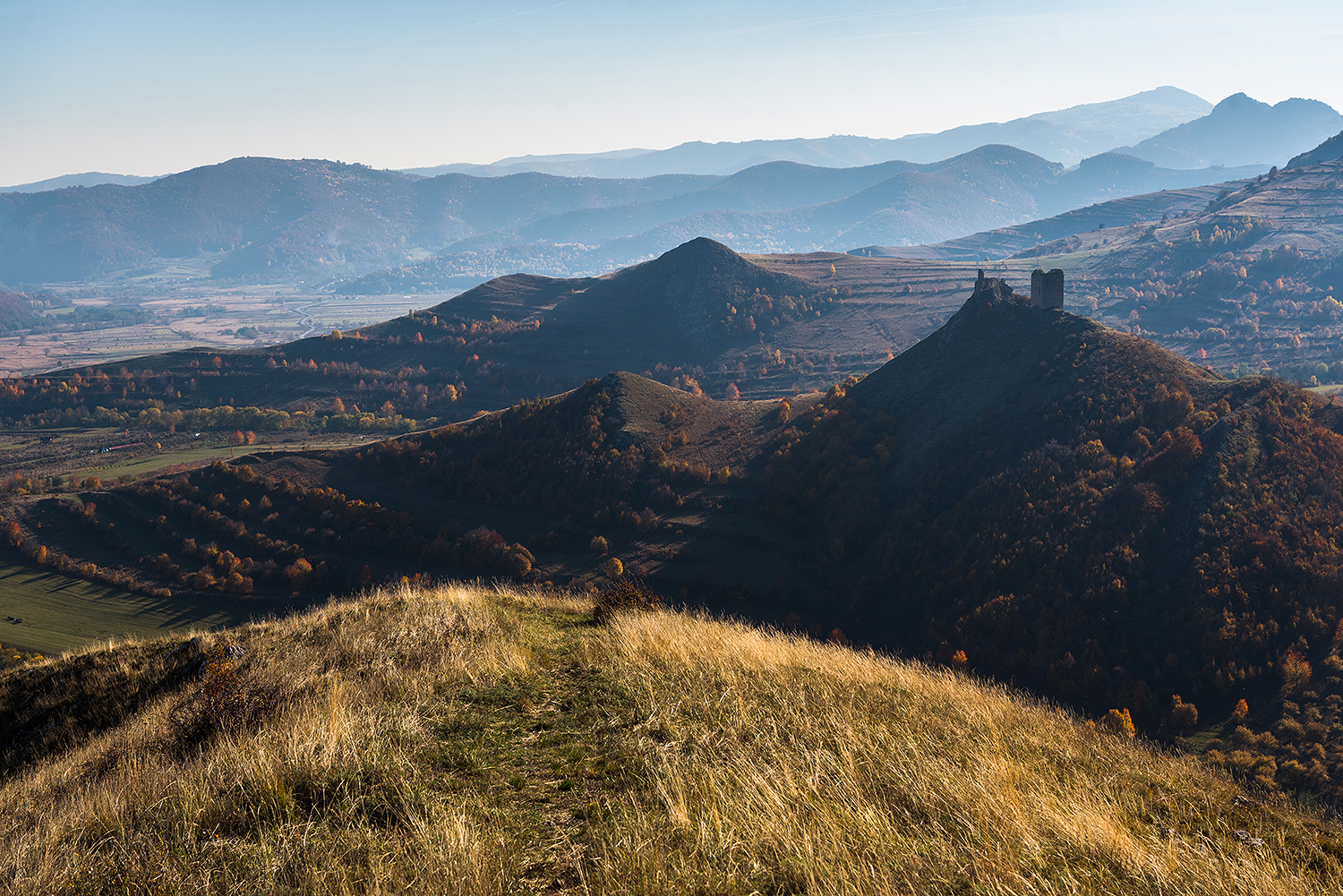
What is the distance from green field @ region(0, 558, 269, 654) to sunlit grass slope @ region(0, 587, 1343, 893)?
66565 millimetres

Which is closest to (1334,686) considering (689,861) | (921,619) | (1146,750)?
(921,619)

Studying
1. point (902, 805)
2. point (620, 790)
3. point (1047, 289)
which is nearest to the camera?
point (902, 805)

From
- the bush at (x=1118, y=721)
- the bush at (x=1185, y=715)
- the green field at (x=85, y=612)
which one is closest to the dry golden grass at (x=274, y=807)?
the bush at (x=1118, y=721)

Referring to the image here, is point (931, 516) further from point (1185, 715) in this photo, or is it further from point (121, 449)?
point (121, 449)

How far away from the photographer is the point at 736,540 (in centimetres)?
7438

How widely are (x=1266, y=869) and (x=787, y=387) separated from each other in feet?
533

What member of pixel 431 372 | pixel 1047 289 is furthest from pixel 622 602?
pixel 431 372

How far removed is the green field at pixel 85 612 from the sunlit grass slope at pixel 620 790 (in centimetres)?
6657

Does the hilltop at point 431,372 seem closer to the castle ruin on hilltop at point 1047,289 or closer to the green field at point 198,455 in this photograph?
the green field at point 198,455

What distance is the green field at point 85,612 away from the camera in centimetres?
6712

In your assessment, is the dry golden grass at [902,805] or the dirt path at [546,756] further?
the dirt path at [546,756]

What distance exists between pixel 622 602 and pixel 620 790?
1060 cm

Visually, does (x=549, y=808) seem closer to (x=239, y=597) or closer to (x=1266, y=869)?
(x=1266, y=869)

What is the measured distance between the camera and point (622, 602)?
745 inches
